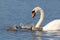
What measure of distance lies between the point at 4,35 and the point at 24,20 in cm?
473

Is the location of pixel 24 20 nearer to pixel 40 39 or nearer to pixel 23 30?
pixel 23 30

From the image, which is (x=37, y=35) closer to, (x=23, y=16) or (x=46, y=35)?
(x=46, y=35)

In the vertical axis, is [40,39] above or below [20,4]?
below

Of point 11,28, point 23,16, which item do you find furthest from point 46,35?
point 23,16

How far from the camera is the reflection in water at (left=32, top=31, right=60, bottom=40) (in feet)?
58.9

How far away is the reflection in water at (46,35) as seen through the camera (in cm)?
1794

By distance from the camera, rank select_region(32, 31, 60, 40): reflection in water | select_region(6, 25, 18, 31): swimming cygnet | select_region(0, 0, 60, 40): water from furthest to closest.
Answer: select_region(6, 25, 18, 31): swimming cygnet
select_region(0, 0, 60, 40): water
select_region(32, 31, 60, 40): reflection in water

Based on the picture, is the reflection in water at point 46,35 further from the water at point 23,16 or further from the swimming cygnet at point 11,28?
the swimming cygnet at point 11,28

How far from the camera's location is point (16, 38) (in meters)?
18.2

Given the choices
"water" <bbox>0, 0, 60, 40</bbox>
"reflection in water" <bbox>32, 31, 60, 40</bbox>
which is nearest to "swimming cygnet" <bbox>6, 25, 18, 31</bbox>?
"water" <bbox>0, 0, 60, 40</bbox>

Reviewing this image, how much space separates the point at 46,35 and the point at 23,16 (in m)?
6.31

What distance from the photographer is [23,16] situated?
2495 centimetres

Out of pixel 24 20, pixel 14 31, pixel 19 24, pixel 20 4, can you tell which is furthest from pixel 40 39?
pixel 20 4

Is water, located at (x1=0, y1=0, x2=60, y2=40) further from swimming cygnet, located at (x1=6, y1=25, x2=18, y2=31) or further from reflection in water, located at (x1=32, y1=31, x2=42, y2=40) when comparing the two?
swimming cygnet, located at (x1=6, y1=25, x2=18, y2=31)
